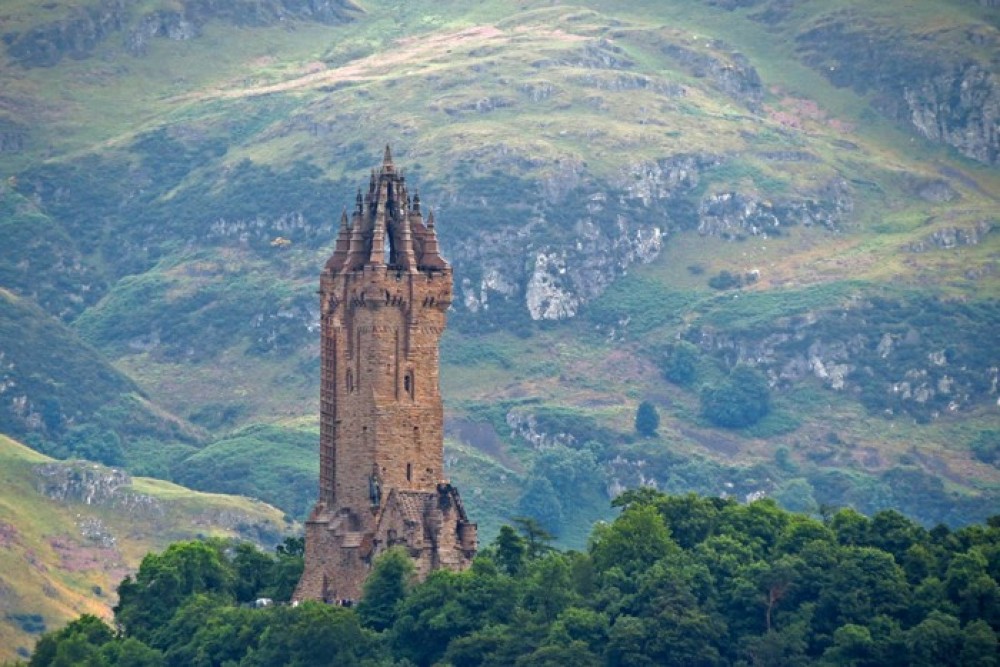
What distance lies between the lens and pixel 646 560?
15375 centimetres

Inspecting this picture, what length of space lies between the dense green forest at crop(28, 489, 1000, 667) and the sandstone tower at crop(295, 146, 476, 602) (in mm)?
1934

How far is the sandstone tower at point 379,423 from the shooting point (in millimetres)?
152000

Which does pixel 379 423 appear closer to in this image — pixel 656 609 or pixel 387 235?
pixel 387 235

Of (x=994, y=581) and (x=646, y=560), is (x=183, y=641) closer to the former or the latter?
(x=646, y=560)

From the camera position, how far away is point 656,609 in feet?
486

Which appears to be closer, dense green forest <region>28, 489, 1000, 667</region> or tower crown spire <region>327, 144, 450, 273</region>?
dense green forest <region>28, 489, 1000, 667</region>

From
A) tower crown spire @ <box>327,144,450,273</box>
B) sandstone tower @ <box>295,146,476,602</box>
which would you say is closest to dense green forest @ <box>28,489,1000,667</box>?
sandstone tower @ <box>295,146,476,602</box>

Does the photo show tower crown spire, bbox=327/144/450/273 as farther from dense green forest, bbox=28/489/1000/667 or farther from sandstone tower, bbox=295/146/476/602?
dense green forest, bbox=28/489/1000/667

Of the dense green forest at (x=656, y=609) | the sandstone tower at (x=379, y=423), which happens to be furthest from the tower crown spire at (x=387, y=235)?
the dense green forest at (x=656, y=609)

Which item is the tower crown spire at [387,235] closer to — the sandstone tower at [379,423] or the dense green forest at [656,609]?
the sandstone tower at [379,423]

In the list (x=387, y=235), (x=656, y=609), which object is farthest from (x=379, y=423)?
(x=656, y=609)

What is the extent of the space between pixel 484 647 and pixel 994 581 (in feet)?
66.5

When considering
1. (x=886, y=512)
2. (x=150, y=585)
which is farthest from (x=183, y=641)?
(x=886, y=512)

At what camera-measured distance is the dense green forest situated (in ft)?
479
